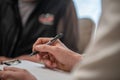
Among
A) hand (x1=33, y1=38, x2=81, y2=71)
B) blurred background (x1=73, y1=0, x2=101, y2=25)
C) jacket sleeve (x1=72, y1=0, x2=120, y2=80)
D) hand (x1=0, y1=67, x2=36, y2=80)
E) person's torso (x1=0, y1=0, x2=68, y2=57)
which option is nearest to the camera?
jacket sleeve (x1=72, y1=0, x2=120, y2=80)

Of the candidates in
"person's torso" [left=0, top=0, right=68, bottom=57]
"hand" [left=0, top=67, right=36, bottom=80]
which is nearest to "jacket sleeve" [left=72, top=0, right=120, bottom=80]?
"hand" [left=0, top=67, right=36, bottom=80]

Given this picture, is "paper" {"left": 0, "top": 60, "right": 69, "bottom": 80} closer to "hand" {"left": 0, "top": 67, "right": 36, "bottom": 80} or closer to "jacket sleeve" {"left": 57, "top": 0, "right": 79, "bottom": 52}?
"hand" {"left": 0, "top": 67, "right": 36, "bottom": 80}

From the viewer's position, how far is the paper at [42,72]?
995mm

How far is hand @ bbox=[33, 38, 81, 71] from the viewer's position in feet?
3.67

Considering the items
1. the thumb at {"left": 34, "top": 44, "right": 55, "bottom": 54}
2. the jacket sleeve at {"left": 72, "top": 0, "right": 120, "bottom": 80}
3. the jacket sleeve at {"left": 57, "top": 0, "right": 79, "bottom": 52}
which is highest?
the jacket sleeve at {"left": 72, "top": 0, "right": 120, "bottom": 80}

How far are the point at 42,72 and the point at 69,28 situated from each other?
1181 mm

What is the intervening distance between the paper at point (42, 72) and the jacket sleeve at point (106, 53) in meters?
0.52

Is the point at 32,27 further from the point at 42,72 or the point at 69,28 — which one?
the point at 42,72

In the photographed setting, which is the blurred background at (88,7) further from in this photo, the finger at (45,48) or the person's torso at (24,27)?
the finger at (45,48)

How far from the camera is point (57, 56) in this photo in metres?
1.14

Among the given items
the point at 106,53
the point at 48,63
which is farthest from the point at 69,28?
the point at 106,53

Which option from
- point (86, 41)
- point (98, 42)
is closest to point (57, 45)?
point (98, 42)

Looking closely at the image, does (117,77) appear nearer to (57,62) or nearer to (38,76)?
(38,76)

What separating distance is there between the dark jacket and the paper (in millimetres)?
953
